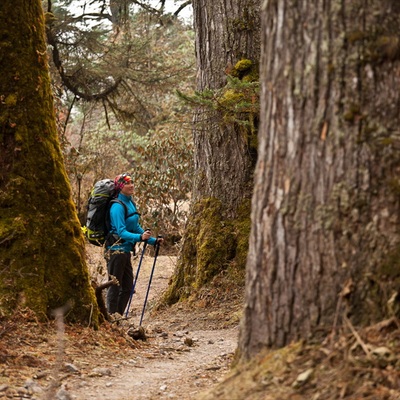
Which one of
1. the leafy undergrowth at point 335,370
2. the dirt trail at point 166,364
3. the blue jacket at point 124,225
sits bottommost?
the dirt trail at point 166,364

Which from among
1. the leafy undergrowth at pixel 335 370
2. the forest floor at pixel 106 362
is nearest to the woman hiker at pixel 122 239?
the forest floor at pixel 106 362

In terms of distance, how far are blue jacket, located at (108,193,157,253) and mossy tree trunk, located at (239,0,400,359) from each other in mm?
5586

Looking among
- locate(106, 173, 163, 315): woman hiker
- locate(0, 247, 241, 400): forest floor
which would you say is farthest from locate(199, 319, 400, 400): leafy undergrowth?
locate(106, 173, 163, 315): woman hiker

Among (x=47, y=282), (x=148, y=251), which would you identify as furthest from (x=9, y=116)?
(x=148, y=251)

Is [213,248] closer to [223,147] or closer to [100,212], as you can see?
[223,147]

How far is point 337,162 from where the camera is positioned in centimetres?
334

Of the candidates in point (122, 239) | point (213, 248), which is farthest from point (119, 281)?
point (213, 248)

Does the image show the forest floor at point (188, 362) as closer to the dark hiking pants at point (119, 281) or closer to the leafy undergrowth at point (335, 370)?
the leafy undergrowth at point (335, 370)

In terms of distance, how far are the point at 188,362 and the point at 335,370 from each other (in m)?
3.44

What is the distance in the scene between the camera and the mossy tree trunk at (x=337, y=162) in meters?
3.32

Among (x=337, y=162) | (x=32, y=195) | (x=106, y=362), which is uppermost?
(x=337, y=162)

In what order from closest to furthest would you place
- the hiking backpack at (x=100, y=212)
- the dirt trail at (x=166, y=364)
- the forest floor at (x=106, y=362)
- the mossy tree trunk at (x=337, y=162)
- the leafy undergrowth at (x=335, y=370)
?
1. the leafy undergrowth at (x=335, y=370)
2. the mossy tree trunk at (x=337, y=162)
3. the forest floor at (x=106, y=362)
4. the dirt trail at (x=166, y=364)
5. the hiking backpack at (x=100, y=212)

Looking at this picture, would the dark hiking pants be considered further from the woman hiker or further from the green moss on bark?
the green moss on bark

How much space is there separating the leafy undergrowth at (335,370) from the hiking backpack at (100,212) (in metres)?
5.77
